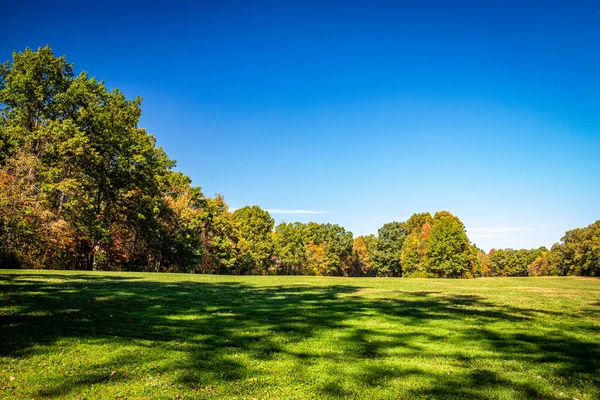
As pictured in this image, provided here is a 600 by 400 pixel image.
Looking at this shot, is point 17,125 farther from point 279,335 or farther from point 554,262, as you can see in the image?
point 554,262

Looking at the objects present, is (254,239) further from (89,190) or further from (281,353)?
(281,353)

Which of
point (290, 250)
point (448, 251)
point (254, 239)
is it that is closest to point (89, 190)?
point (254, 239)

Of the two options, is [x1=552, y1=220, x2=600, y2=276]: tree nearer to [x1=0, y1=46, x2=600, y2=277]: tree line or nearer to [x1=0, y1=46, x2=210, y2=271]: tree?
[x1=0, y1=46, x2=600, y2=277]: tree line

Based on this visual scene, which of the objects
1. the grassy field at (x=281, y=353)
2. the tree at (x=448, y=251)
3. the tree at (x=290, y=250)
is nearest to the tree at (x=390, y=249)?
the tree at (x=448, y=251)

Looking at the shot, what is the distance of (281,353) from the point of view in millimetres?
8117

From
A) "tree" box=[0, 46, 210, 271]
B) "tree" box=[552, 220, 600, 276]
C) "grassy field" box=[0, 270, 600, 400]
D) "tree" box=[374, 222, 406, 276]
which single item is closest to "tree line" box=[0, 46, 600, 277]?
"tree" box=[0, 46, 210, 271]

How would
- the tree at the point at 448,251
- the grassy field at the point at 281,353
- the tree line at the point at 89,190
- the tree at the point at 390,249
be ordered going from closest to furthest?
the grassy field at the point at 281,353, the tree line at the point at 89,190, the tree at the point at 448,251, the tree at the point at 390,249

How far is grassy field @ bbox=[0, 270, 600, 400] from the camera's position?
→ 20.3 ft

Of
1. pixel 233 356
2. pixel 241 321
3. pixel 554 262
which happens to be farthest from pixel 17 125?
pixel 554 262

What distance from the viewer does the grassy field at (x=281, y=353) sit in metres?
6.18

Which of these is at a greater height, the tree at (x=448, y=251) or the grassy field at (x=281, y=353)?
the tree at (x=448, y=251)

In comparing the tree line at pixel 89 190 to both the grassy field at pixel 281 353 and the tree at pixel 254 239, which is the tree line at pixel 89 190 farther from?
the grassy field at pixel 281 353

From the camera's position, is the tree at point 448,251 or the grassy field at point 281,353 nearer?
the grassy field at point 281,353

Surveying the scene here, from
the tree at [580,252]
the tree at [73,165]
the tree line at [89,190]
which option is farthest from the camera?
the tree at [580,252]
